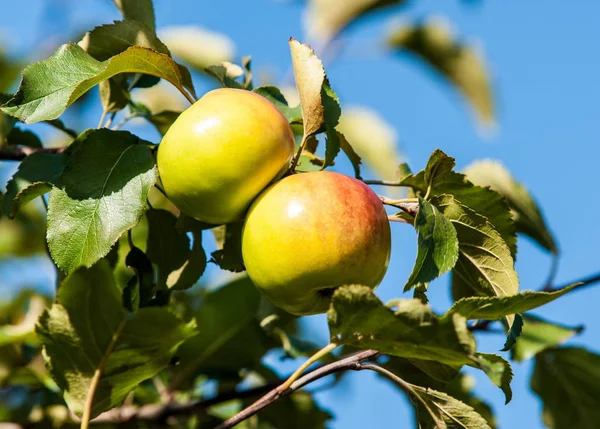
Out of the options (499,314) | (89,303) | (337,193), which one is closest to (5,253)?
(89,303)

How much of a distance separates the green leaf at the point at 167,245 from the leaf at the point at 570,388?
878 mm

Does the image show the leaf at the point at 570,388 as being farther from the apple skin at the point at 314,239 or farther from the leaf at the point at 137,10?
the leaf at the point at 137,10

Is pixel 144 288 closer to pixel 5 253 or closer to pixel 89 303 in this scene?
pixel 89 303

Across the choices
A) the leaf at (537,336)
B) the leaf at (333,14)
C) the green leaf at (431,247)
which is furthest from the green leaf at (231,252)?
the leaf at (333,14)

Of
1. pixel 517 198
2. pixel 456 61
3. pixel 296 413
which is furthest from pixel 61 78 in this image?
pixel 456 61

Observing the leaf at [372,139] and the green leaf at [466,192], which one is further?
the leaf at [372,139]

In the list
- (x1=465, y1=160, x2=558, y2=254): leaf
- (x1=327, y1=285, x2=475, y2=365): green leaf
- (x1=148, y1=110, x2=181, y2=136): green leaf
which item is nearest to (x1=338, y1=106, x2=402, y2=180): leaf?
(x1=465, y1=160, x2=558, y2=254): leaf

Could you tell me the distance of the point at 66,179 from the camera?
902 mm

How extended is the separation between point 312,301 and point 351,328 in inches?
4.5

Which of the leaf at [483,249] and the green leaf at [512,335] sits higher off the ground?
the leaf at [483,249]

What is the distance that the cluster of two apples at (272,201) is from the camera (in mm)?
838

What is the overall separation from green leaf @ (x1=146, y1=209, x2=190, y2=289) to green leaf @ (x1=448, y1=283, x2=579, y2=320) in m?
0.46

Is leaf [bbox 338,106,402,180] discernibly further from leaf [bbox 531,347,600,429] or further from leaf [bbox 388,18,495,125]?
leaf [bbox 531,347,600,429]

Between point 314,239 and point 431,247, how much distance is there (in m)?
0.13
